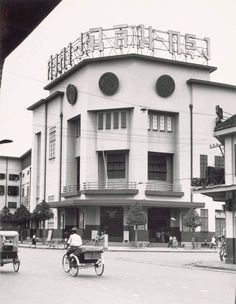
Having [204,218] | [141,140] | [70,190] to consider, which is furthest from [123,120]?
[204,218]

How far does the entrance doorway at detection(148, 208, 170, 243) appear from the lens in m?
52.1

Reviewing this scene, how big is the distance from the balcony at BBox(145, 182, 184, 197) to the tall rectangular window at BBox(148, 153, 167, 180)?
3.07ft

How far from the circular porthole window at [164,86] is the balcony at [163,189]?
9.04 meters

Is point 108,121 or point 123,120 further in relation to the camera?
point 108,121

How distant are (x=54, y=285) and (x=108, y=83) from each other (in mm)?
39881

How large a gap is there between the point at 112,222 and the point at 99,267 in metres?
35.0

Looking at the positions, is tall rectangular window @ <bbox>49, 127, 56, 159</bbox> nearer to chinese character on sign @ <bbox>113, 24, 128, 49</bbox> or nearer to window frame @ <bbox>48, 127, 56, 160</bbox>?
window frame @ <bbox>48, 127, 56, 160</bbox>

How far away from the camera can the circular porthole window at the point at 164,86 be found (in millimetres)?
52831

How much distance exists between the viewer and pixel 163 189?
5375 cm

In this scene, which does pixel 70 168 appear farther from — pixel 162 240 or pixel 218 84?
pixel 218 84

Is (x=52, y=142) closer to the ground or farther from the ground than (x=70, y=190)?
farther from the ground

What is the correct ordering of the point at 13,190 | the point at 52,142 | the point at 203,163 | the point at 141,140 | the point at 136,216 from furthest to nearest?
1. the point at 13,190
2. the point at 52,142
3. the point at 203,163
4. the point at 141,140
5. the point at 136,216

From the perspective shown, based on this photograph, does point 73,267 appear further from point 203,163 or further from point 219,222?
point 219,222

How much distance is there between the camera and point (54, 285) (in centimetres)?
1429
